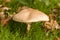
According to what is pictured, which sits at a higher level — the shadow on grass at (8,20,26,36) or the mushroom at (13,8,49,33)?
the mushroom at (13,8,49,33)

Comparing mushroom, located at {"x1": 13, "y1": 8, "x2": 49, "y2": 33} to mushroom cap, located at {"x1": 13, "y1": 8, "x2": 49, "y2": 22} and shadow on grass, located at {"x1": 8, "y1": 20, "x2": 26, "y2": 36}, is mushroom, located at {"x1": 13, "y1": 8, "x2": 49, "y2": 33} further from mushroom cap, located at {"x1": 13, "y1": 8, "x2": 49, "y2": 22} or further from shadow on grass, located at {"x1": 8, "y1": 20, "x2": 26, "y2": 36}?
shadow on grass, located at {"x1": 8, "y1": 20, "x2": 26, "y2": 36}

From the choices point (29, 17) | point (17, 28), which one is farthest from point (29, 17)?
point (17, 28)

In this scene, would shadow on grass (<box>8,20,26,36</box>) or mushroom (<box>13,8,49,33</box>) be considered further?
shadow on grass (<box>8,20,26,36</box>)

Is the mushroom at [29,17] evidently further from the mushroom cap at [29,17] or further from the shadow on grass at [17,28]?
the shadow on grass at [17,28]

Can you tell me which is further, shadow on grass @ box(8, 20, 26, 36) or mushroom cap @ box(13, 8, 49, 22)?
shadow on grass @ box(8, 20, 26, 36)

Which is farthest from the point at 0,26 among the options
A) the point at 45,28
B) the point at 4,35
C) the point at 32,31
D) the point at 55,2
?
the point at 55,2

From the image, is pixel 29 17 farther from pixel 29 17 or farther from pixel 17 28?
pixel 17 28

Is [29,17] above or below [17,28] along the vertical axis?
above

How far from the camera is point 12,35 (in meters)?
2.89

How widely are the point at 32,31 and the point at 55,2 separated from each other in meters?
0.95

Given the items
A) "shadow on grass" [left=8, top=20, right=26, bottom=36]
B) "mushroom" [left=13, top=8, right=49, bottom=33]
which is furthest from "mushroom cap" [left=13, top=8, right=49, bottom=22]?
"shadow on grass" [left=8, top=20, right=26, bottom=36]

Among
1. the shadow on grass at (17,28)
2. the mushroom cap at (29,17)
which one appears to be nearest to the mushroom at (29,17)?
the mushroom cap at (29,17)

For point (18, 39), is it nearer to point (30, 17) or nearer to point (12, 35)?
point (12, 35)

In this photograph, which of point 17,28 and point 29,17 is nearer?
point 29,17
